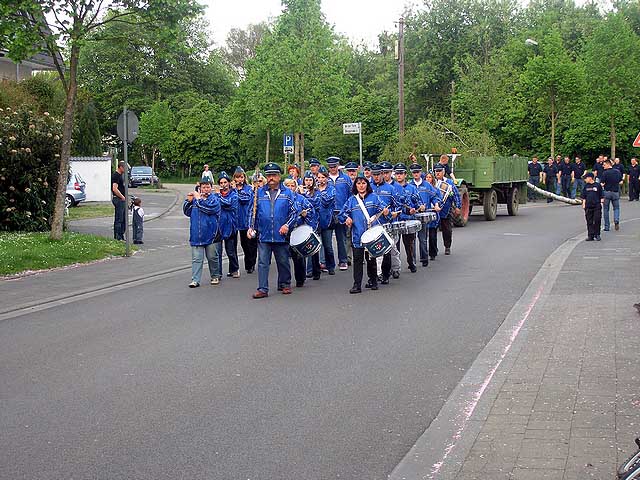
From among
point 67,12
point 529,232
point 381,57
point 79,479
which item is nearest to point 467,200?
point 529,232

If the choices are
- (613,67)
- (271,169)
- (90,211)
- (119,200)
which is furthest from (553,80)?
(271,169)

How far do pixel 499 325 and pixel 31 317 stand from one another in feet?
18.1

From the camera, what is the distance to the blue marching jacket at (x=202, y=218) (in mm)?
13680

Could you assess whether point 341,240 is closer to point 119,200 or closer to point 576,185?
point 119,200

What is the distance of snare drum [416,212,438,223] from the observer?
15.3m

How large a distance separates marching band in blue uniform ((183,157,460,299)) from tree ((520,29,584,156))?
27.6 m

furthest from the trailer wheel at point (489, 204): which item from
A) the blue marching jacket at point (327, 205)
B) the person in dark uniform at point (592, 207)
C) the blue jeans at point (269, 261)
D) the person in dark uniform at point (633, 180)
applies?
the blue jeans at point (269, 261)

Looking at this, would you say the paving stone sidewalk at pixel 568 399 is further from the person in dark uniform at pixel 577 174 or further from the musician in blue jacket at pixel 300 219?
the person in dark uniform at pixel 577 174

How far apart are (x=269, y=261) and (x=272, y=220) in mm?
557

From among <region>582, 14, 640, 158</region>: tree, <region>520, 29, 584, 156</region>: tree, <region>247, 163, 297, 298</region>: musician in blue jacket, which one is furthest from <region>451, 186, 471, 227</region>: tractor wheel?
<region>582, 14, 640, 158</region>: tree

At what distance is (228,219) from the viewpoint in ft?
48.2

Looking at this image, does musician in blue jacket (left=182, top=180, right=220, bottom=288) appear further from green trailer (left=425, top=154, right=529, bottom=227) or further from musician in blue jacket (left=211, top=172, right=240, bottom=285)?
green trailer (left=425, top=154, right=529, bottom=227)

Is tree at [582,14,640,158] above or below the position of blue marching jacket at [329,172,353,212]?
above

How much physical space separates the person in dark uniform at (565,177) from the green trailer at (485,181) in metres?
9.30
